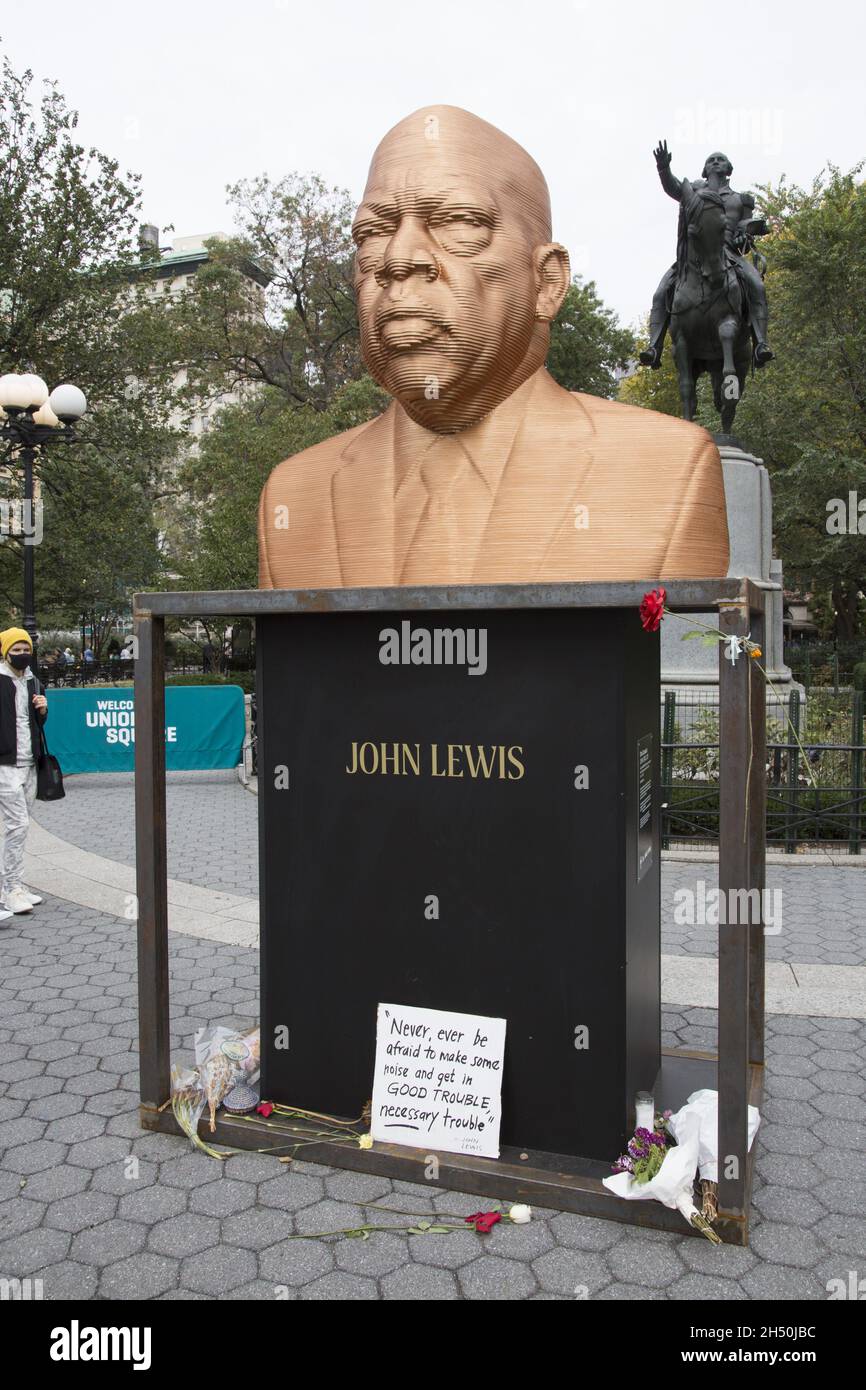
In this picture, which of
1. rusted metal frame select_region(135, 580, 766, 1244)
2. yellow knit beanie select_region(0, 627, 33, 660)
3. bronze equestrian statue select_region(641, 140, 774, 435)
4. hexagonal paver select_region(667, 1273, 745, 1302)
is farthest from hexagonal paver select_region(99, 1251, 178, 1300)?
bronze equestrian statue select_region(641, 140, 774, 435)

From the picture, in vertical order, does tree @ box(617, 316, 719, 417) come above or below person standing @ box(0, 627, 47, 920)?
above

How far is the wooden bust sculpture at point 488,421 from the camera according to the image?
3.49 m

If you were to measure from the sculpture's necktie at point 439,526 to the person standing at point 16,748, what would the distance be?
4.37m

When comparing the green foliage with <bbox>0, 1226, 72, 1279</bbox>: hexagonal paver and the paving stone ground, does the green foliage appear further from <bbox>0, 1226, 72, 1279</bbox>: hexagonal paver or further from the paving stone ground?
<bbox>0, 1226, 72, 1279</bbox>: hexagonal paver

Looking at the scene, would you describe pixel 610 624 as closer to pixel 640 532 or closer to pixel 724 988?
pixel 640 532

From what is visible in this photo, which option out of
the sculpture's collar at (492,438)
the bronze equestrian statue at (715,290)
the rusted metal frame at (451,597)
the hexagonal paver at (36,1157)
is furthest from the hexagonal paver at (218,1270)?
the bronze equestrian statue at (715,290)

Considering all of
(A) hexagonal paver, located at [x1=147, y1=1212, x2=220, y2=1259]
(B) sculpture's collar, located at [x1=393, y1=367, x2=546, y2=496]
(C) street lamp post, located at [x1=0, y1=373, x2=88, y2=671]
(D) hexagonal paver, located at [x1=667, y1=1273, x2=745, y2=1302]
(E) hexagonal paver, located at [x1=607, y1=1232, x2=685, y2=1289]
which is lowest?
(D) hexagonal paver, located at [x1=667, y1=1273, x2=745, y2=1302]

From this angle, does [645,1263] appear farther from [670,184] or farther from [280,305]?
[280,305]

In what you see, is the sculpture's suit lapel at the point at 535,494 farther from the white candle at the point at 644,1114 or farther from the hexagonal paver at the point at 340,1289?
the hexagonal paver at the point at 340,1289

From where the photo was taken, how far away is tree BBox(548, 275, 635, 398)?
31016mm

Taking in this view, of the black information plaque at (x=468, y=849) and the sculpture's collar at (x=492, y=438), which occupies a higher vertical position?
the sculpture's collar at (x=492, y=438)

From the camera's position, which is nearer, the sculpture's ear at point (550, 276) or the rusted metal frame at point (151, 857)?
the sculpture's ear at point (550, 276)

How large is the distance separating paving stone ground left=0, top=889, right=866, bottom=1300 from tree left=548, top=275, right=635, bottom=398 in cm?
2896

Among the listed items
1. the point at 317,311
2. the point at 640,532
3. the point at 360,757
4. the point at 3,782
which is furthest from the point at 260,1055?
the point at 317,311
